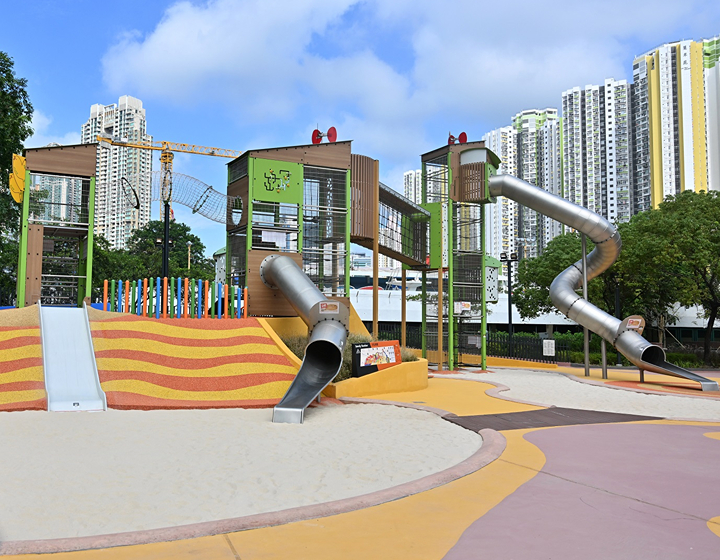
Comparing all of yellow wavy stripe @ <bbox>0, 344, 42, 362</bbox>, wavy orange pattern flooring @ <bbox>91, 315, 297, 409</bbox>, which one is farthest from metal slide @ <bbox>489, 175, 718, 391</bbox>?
yellow wavy stripe @ <bbox>0, 344, 42, 362</bbox>

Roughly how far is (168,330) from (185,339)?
59 cm

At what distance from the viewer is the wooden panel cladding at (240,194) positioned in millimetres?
18781

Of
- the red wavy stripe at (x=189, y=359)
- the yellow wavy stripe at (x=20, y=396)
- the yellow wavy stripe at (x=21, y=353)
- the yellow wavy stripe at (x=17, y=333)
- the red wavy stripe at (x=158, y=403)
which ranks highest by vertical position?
the yellow wavy stripe at (x=17, y=333)

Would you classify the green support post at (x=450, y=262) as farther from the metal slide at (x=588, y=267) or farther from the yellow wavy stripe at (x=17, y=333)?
the yellow wavy stripe at (x=17, y=333)

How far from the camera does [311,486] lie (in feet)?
21.7

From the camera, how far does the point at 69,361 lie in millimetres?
13273

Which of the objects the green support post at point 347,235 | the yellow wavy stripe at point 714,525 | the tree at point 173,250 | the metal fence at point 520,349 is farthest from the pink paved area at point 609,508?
the tree at point 173,250

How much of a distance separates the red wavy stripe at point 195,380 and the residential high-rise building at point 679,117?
240 feet

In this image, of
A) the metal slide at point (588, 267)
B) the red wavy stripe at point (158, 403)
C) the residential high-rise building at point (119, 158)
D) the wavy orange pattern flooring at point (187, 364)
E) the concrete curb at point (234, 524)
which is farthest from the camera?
the residential high-rise building at point (119, 158)

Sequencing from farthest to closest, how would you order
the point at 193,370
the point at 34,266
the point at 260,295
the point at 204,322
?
the point at 260,295 → the point at 34,266 → the point at 204,322 → the point at 193,370

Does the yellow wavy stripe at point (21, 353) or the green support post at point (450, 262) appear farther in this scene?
the green support post at point (450, 262)

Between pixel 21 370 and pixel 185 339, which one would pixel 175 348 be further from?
pixel 21 370

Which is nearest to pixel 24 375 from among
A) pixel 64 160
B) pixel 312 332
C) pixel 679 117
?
pixel 312 332

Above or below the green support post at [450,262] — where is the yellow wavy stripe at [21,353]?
below
